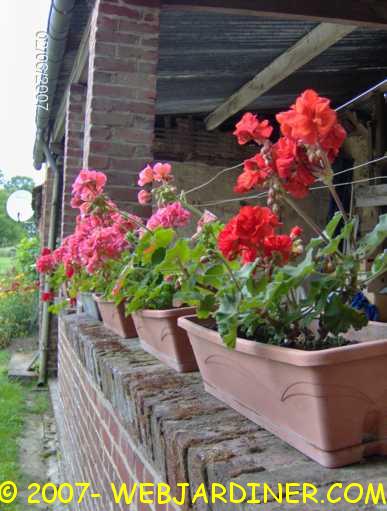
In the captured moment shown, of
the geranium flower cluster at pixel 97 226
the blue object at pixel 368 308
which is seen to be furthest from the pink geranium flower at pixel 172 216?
the blue object at pixel 368 308

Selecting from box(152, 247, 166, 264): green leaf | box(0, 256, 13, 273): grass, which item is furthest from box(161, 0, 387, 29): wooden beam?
box(0, 256, 13, 273): grass

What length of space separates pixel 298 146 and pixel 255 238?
0.59 feet

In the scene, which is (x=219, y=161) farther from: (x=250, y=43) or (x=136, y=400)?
(x=136, y=400)

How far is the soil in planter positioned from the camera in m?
0.99

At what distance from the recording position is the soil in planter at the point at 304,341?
3.26 feet

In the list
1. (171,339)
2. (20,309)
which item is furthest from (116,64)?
(20,309)

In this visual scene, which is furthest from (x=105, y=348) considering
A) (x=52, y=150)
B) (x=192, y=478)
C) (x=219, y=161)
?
(x=52, y=150)

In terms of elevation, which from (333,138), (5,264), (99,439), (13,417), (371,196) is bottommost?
(13,417)

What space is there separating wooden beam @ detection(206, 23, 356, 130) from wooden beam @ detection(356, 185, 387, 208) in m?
1.34

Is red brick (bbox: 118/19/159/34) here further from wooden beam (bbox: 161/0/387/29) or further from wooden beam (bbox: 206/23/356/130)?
wooden beam (bbox: 206/23/356/130)

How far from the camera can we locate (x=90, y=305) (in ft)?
9.62

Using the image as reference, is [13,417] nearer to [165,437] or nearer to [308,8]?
[308,8]

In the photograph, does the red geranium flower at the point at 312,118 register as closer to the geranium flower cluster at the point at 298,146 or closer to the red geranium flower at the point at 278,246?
the geranium flower cluster at the point at 298,146

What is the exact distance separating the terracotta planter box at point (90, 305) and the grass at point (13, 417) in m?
1.67
